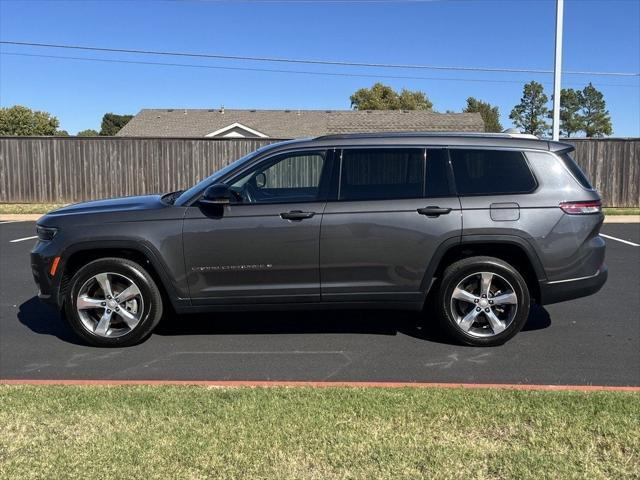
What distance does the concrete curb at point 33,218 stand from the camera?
16391 mm

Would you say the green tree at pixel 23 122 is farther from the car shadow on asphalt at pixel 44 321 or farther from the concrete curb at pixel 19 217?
the car shadow on asphalt at pixel 44 321

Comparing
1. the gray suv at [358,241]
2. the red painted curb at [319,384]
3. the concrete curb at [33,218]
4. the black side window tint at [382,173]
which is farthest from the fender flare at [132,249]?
the concrete curb at [33,218]

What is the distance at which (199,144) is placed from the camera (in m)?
19.9

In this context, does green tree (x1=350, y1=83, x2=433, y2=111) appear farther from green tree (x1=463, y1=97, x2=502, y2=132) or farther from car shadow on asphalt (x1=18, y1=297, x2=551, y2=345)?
car shadow on asphalt (x1=18, y1=297, x2=551, y2=345)

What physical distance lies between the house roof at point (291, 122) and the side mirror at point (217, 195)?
94.3 ft

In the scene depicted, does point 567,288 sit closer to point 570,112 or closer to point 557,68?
point 557,68

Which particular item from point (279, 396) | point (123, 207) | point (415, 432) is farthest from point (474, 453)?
point (123, 207)

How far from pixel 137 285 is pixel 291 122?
109 ft

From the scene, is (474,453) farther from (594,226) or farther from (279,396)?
(594,226)

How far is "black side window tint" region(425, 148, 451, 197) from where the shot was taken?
5410 mm

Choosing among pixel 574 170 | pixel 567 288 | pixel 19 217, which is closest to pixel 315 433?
pixel 567 288

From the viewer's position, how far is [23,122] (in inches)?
2383

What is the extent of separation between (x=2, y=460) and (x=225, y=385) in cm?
156

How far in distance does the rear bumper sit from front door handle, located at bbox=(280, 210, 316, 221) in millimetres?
2136
